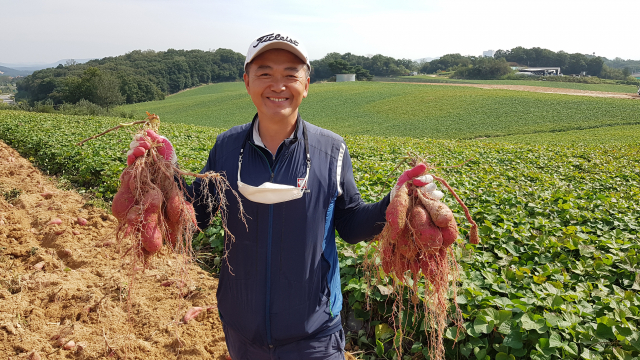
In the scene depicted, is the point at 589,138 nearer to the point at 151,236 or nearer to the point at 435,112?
the point at 435,112

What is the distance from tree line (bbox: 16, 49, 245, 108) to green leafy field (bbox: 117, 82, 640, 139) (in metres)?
9.10

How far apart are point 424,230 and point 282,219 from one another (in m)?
0.67

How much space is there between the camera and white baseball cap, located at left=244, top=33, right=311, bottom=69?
1687 mm

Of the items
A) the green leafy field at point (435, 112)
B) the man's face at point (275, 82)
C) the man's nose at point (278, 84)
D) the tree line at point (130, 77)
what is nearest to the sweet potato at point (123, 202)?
the man's face at point (275, 82)

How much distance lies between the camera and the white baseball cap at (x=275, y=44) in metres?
1.69

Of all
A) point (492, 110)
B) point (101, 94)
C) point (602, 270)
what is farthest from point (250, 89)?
point (101, 94)

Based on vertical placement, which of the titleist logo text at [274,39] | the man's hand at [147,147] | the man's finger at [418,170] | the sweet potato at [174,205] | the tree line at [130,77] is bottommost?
the sweet potato at [174,205]

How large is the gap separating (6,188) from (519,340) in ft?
26.7

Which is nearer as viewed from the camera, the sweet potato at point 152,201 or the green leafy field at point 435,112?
the sweet potato at point 152,201

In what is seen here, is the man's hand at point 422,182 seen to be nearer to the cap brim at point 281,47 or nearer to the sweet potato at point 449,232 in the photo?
the sweet potato at point 449,232

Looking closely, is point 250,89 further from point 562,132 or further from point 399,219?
point 562,132

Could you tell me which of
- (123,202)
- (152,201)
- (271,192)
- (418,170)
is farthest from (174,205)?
(418,170)

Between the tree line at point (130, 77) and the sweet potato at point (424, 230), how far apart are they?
57.2 meters

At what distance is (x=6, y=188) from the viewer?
6527 millimetres
